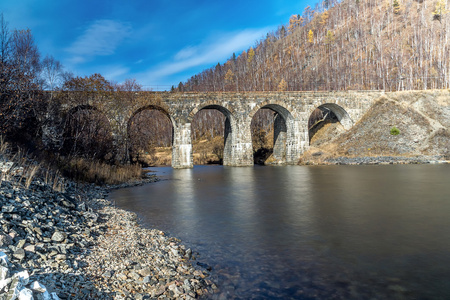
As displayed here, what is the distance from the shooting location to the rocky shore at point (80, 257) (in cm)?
423

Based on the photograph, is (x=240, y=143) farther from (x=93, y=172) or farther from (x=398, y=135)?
(x=93, y=172)

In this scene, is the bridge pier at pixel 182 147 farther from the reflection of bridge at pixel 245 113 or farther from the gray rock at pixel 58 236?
the gray rock at pixel 58 236

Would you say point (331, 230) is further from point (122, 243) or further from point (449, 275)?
point (122, 243)

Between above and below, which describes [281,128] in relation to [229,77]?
below

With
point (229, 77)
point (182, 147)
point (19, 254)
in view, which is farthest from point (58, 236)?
point (229, 77)

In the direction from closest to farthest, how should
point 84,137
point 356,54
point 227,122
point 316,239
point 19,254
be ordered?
point 19,254 → point 316,239 → point 84,137 → point 227,122 → point 356,54

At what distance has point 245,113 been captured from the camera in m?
36.5

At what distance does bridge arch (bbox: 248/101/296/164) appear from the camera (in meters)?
37.1

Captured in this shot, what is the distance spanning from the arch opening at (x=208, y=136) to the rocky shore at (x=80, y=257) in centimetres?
3769

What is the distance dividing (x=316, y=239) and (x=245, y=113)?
1157 inches

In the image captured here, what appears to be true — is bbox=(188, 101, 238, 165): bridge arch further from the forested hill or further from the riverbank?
the forested hill

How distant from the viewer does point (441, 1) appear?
8944cm

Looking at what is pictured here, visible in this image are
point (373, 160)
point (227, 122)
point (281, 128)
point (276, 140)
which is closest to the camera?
point (373, 160)

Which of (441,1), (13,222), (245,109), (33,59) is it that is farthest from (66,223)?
(441,1)
